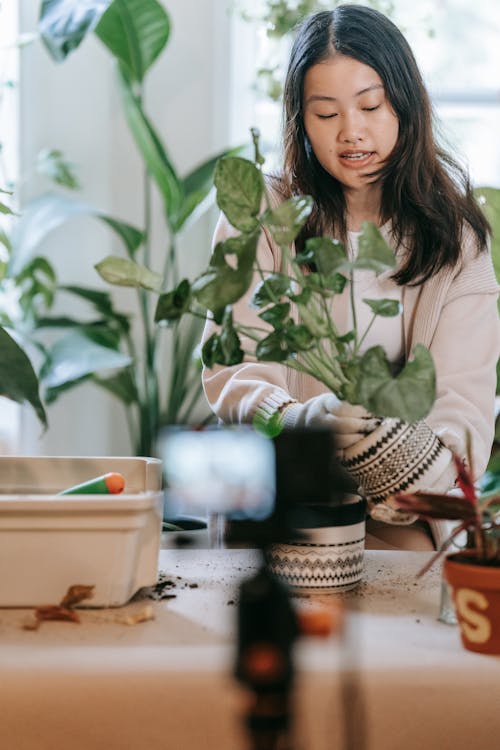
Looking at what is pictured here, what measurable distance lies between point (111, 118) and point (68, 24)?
86cm

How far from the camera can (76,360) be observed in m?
2.49

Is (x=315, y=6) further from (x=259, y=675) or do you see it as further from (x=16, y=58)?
(x=259, y=675)

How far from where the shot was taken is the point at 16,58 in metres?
2.94

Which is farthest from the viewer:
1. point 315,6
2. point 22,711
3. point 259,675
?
point 315,6

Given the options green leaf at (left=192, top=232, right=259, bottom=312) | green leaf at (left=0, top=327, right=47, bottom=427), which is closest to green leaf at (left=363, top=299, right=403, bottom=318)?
green leaf at (left=192, top=232, right=259, bottom=312)

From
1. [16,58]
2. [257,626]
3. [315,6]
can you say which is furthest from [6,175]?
[257,626]

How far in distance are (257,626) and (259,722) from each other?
0.14 feet

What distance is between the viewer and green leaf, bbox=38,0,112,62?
2.14 metres

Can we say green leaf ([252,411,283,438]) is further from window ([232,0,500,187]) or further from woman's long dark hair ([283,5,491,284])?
window ([232,0,500,187])

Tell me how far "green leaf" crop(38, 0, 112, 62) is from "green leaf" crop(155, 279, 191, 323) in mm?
1404

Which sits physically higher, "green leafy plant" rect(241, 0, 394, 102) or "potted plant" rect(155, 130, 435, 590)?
"green leafy plant" rect(241, 0, 394, 102)

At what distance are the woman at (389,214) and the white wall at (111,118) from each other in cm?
153

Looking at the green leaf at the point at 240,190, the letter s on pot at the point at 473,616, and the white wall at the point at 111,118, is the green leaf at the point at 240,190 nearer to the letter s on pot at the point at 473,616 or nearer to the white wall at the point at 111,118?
the letter s on pot at the point at 473,616

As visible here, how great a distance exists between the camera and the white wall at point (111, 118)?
2.98 meters
